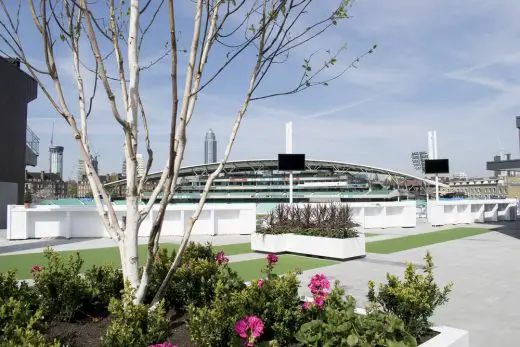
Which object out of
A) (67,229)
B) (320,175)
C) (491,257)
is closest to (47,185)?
(320,175)

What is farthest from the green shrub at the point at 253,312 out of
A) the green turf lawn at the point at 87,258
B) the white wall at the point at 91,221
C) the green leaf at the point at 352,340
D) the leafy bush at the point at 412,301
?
the white wall at the point at 91,221

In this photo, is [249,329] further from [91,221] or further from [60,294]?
[91,221]

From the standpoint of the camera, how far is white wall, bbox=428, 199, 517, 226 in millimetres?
21875

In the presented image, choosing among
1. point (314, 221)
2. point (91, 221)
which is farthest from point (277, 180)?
point (314, 221)

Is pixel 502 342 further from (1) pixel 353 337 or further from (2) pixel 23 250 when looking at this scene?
(2) pixel 23 250

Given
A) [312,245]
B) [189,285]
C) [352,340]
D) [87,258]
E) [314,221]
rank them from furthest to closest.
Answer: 1. [314,221]
2. [87,258]
3. [312,245]
4. [189,285]
5. [352,340]

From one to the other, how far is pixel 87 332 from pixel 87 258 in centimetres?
762

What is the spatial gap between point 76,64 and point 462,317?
5930 mm

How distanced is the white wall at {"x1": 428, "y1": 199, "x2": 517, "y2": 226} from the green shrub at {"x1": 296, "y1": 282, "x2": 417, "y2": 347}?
65.8 ft

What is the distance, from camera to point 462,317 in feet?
18.1

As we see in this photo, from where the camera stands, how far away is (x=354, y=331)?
315 cm

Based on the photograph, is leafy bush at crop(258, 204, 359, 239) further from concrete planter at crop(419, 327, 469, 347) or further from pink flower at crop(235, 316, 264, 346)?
pink flower at crop(235, 316, 264, 346)

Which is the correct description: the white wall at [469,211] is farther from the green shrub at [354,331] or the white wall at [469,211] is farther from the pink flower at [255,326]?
the pink flower at [255,326]

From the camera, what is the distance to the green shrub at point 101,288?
4621 millimetres
